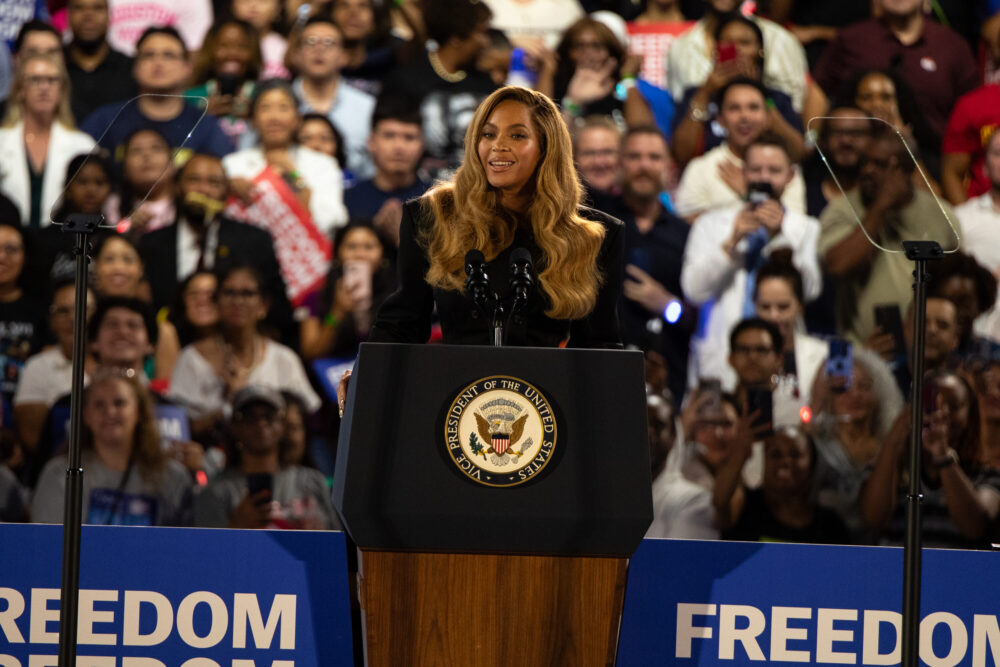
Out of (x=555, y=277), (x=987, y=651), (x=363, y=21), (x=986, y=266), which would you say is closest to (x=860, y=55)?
(x=986, y=266)

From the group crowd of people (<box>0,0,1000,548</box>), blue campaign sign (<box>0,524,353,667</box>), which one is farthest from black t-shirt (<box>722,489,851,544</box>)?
blue campaign sign (<box>0,524,353,667</box>)

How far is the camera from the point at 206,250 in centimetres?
417

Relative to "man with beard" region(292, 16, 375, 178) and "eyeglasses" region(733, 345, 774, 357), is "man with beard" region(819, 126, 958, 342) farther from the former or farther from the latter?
"man with beard" region(292, 16, 375, 178)

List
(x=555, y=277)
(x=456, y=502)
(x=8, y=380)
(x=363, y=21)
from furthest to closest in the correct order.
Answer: (x=363, y=21) < (x=8, y=380) < (x=555, y=277) < (x=456, y=502)

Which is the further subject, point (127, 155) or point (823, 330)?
point (823, 330)

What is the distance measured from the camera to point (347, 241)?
4137 millimetres

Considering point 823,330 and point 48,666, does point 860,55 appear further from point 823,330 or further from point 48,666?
point 48,666

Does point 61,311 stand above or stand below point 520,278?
above

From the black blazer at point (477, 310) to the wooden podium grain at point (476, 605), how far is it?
434 mm

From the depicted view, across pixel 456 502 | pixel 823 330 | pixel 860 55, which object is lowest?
pixel 456 502

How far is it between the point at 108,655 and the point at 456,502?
3.76ft

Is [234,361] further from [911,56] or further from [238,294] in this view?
[911,56]

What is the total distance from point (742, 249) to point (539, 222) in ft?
7.62

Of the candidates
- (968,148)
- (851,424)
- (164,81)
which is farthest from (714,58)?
(164,81)
